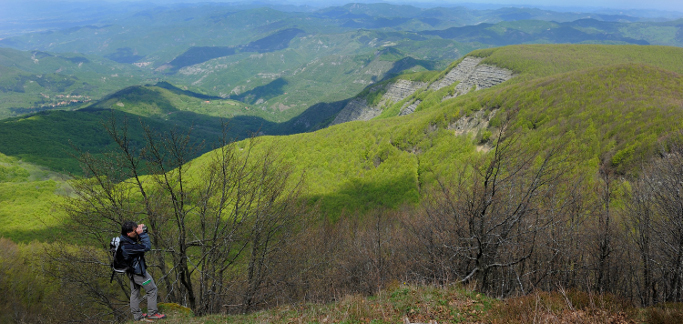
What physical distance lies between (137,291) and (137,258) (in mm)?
1536

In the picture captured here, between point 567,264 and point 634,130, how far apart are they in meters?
28.4

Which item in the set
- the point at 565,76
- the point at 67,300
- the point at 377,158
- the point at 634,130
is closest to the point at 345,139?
the point at 377,158

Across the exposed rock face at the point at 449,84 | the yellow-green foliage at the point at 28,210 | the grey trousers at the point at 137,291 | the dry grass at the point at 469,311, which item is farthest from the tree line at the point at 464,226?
the exposed rock face at the point at 449,84

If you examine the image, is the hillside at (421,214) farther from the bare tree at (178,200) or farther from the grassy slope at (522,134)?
the grassy slope at (522,134)

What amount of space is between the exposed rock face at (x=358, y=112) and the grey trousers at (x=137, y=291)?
138 meters

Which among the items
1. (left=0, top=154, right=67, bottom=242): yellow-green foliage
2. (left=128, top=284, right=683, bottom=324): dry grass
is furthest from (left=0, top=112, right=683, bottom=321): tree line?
(left=0, top=154, right=67, bottom=242): yellow-green foliage

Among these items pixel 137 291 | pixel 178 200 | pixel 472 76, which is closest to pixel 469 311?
pixel 137 291

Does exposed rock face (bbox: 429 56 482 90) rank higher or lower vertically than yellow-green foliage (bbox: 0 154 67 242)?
higher

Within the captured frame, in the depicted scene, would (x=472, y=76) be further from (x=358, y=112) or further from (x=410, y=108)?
(x=358, y=112)

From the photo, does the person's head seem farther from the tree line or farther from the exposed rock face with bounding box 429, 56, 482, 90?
the exposed rock face with bounding box 429, 56, 482, 90

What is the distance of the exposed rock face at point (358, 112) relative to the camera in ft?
479

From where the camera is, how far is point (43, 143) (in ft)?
470

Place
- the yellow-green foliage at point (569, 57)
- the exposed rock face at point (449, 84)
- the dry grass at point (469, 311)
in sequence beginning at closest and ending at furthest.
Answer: the dry grass at point (469, 311) < the yellow-green foliage at point (569, 57) < the exposed rock face at point (449, 84)

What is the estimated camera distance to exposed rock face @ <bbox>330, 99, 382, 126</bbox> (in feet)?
479
